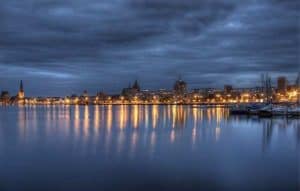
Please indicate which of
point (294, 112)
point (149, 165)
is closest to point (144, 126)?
point (149, 165)

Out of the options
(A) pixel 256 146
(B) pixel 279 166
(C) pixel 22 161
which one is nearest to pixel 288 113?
(A) pixel 256 146

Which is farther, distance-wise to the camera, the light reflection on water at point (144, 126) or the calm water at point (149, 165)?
the light reflection on water at point (144, 126)

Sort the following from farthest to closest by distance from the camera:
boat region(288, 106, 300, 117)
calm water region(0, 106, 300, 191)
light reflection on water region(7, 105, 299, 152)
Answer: boat region(288, 106, 300, 117)
light reflection on water region(7, 105, 299, 152)
calm water region(0, 106, 300, 191)

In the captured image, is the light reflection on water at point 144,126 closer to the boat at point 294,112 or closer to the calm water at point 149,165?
the calm water at point 149,165

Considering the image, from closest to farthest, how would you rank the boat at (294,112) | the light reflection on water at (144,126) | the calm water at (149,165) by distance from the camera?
the calm water at (149,165) < the light reflection on water at (144,126) < the boat at (294,112)

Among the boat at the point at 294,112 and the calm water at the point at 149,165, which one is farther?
the boat at the point at 294,112

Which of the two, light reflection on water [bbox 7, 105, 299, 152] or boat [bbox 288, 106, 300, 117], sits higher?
boat [bbox 288, 106, 300, 117]

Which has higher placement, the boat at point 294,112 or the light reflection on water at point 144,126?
the boat at point 294,112

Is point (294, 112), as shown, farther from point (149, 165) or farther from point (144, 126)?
point (149, 165)

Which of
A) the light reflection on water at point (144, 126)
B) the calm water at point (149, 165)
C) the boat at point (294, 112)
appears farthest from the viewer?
the boat at point (294, 112)

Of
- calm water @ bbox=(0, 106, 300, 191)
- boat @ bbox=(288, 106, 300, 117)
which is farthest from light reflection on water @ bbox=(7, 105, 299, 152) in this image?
boat @ bbox=(288, 106, 300, 117)

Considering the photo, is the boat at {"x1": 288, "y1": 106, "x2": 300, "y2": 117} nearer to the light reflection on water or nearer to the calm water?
the light reflection on water

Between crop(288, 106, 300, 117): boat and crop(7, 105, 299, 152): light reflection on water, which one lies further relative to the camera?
crop(288, 106, 300, 117): boat

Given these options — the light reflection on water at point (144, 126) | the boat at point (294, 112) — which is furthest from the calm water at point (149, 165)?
the boat at point (294, 112)
